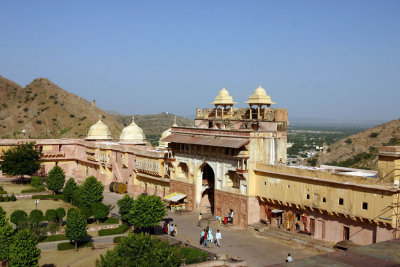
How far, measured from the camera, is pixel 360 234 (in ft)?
80.0

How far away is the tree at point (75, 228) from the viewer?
26344mm

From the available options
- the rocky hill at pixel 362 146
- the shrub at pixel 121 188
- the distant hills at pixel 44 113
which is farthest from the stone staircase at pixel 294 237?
the distant hills at pixel 44 113

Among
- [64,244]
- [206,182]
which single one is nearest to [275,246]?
[206,182]

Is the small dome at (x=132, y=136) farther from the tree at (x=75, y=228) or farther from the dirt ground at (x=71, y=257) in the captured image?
the dirt ground at (x=71, y=257)

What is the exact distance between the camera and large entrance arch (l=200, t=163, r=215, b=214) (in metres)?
35.0

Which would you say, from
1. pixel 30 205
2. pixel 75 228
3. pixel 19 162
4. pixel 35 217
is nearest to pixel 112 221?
pixel 35 217

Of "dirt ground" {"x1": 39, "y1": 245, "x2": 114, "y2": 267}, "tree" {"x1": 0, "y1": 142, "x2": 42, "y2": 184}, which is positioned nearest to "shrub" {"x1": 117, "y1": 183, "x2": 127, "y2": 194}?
"tree" {"x1": 0, "y1": 142, "x2": 42, "y2": 184}

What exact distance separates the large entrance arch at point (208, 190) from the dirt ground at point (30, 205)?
34.9 ft

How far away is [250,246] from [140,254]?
9.24 meters

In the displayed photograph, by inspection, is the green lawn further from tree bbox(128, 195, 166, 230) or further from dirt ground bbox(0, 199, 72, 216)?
tree bbox(128, 195, 166, 230)

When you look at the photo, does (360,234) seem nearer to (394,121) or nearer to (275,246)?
(275,246)

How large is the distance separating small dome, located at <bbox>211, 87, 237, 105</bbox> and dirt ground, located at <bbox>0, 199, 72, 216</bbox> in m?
15.0

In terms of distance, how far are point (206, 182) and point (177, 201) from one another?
8.99 ft

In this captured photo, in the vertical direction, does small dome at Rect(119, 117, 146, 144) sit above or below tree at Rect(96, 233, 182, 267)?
above
